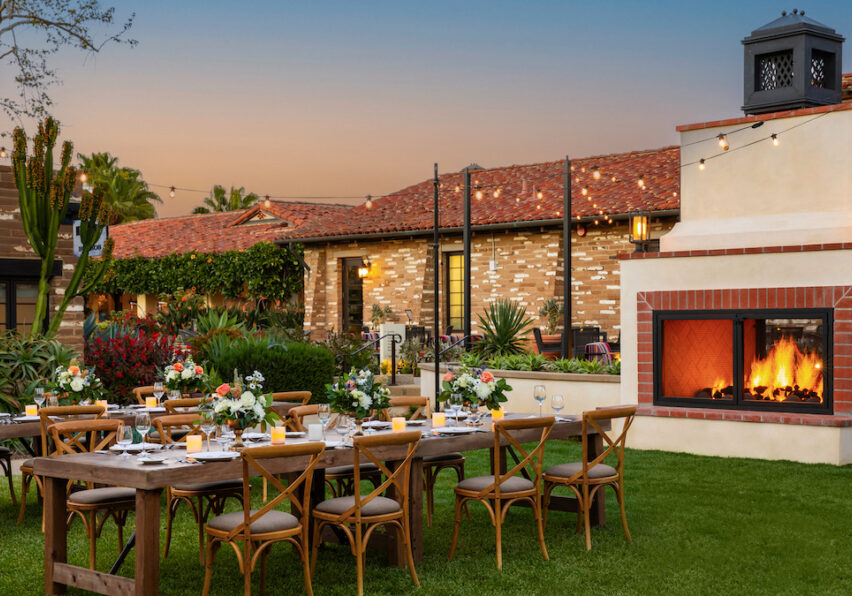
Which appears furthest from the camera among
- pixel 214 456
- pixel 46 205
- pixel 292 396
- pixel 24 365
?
pixel 46 205

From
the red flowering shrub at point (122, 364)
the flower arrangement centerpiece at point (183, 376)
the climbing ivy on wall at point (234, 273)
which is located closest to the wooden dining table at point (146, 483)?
the flower arrangement centerpiece at point (183, 376)

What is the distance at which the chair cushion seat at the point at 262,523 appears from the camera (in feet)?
17.9

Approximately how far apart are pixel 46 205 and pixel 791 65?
28.2 feet

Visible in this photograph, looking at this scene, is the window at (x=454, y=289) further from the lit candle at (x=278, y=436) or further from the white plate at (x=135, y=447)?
the white plate at (x=135, y=447)

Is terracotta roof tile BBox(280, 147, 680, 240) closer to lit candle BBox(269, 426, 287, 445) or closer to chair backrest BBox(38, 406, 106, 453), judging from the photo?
chair backrest BBox(38, 406, 106, 453)

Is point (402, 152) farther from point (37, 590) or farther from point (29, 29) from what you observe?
point (37, 590)

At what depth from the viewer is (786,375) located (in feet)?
34.1

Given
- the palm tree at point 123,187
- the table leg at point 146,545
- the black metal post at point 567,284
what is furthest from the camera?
the palm tree at point 123,187

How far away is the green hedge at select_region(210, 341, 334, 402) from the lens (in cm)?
1312

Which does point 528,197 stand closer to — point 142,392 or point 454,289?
point 454,289

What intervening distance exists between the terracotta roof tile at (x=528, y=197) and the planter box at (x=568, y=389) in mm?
5919

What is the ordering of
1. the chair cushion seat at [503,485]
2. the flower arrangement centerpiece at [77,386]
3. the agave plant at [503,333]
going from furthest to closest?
the agave plant at [503,333]
the flower arrangement centerpiece at [77,386]
the chair cushion seat at [503,485]

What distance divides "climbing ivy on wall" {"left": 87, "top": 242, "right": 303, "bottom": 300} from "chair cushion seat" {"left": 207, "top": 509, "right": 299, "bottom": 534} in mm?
17680

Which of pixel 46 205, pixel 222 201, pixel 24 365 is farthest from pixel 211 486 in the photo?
pixel 222 201
